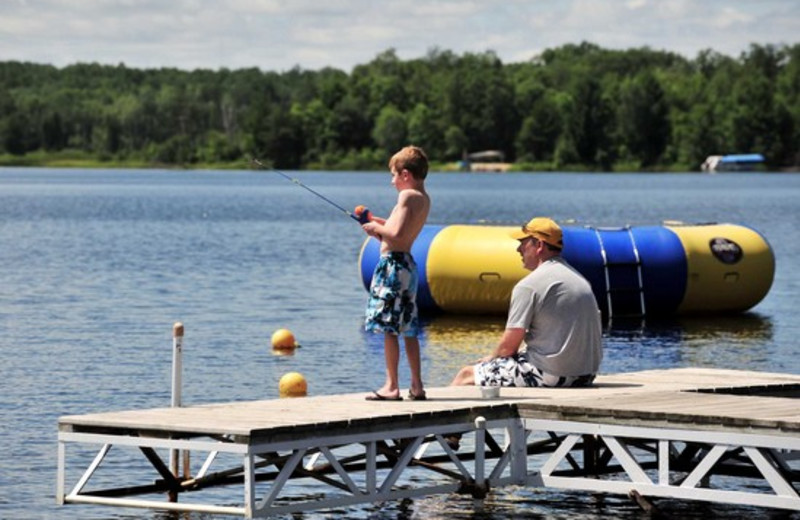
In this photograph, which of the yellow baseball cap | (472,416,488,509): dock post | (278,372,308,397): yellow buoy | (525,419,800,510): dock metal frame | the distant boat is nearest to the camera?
(525,419,800,510): dock metal frame

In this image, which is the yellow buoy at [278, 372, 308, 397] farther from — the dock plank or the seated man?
the dock plank

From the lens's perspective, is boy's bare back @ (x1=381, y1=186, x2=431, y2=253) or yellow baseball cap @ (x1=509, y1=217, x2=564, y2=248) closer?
boy's bare back @ (x1=381, y1=186, x2=431, y2=253)

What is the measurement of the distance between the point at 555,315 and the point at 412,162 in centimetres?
152

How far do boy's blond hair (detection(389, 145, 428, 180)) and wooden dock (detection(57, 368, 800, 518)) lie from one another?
155cm

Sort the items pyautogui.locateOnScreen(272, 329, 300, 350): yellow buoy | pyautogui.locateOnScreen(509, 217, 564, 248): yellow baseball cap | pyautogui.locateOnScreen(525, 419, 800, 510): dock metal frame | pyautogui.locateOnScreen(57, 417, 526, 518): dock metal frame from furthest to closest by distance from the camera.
→ pyautogui.locateOnScreen(272, 329, 300, 350): yellow buoy < pyautogui.locateOnScreen(509, 217, 564, 248): yellow baseball cap < pyautogui.locateOnScreen(525, 419, 800, 510): dock metal frame < pyautogui.locateOnScreen(57, 417, 526, 518): dock metal frame

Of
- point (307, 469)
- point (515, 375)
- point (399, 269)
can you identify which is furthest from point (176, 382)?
point (515, 375)

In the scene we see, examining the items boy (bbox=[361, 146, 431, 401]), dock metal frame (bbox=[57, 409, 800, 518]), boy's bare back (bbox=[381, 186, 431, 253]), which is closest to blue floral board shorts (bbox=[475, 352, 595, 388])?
dock metal frame (bbox=[57, 409, 800, 518])

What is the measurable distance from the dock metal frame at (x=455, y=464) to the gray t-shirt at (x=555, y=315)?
73 centimetres

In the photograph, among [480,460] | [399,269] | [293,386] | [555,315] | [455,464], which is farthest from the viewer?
[293,386]

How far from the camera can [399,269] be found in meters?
12.7

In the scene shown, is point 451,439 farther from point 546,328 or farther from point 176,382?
point 176,382

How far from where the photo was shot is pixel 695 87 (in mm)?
187125

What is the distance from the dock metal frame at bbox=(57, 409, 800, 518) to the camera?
37.6 ft

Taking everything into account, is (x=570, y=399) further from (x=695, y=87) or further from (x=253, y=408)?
(x=695, y=87)
